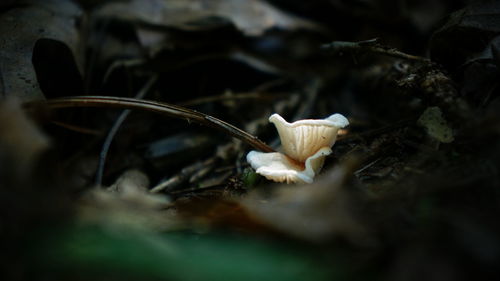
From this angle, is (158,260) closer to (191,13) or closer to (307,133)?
(307,133)

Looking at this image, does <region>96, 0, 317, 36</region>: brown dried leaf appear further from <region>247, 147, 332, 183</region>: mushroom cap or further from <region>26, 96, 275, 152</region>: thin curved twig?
<region>247, 147, 332, 183</region>: mushroom cap

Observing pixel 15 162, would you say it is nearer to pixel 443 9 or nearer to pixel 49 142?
pixel 49 142

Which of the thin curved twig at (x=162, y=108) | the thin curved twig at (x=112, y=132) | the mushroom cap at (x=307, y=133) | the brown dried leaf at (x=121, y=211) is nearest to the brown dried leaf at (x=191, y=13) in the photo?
the thin curved twig at (x=112, y=132)

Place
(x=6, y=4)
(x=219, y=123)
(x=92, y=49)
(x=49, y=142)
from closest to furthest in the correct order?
(x=49, y=142)
(x=219, y=123)
(x=6, y=4)
(x=92, y=49)

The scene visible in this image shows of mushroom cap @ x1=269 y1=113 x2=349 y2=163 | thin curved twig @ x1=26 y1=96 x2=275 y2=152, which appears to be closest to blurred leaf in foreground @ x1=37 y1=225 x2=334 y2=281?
mushroom cap @ x1=269 y1=113 x2=349 y2=163

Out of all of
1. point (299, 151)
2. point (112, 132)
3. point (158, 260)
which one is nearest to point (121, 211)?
point (158, 260)

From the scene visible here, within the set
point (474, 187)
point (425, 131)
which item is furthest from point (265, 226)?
point (425, 131)

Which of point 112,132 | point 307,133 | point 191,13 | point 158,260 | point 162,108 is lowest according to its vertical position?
point 158,260
